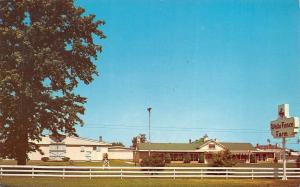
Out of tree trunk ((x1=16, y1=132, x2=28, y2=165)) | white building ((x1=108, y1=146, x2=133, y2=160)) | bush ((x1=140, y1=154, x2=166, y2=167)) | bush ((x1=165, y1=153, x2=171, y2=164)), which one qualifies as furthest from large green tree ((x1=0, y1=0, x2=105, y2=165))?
white building ((x1=108, y1=146, x2=133, y2=160))

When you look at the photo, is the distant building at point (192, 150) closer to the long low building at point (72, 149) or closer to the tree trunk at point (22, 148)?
the long low building at point (72, 149)

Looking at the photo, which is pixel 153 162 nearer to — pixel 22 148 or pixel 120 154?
pixel 22 148

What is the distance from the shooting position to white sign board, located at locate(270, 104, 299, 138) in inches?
1305

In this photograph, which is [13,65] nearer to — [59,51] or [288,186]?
[59,51]

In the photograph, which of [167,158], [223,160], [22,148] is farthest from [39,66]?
[167,158]

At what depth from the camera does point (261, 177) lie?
119 ft

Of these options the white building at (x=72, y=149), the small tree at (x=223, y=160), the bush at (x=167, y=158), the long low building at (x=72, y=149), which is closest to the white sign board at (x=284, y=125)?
the small tree at (x=223, y=160)

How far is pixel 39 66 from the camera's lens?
3306 centimetres

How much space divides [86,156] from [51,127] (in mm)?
47759

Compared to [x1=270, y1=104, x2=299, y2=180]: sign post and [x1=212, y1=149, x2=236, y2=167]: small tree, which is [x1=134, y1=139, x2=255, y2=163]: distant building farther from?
[x1=270, y1=104, x2=299, y2=180]: sign post

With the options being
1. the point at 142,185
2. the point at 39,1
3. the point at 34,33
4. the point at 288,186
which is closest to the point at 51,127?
the point at 34,33

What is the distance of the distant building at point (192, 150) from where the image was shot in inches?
3290

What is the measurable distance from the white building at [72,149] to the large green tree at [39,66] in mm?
45467

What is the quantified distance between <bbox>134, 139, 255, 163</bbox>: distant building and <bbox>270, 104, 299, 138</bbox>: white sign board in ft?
156
